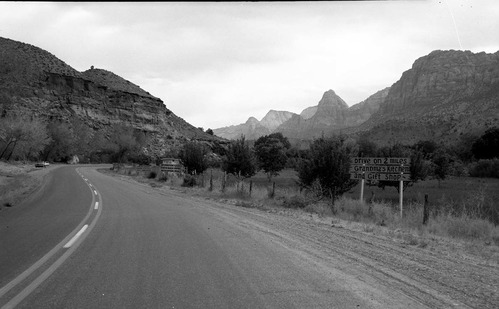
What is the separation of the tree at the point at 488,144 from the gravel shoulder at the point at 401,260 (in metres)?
69.1

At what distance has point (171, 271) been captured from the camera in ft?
21.9

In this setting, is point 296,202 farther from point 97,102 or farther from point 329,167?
point 97,102

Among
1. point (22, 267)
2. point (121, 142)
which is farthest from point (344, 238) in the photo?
point (121, 142)

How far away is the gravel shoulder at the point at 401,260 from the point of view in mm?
5938

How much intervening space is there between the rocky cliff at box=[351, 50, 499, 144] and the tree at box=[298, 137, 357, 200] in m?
63.8

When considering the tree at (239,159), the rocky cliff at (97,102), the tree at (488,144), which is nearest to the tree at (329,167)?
the tree at (239,159)

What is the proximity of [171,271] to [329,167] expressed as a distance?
50.4ft

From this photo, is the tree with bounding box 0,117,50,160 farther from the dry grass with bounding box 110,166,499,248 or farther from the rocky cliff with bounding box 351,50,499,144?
the rocky cliff with bounding box 351,50,499,144

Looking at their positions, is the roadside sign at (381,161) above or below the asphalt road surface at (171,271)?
above

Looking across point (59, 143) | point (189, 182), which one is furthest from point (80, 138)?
point (189, 182)

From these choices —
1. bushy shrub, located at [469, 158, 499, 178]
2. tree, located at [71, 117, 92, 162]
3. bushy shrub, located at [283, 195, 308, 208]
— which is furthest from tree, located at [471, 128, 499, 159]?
tree, located at [71, 117, 92, 162]

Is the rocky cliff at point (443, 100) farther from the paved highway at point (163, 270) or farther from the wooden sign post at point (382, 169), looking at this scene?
the paved highway at point (163, 270)

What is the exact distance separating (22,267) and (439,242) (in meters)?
9.72

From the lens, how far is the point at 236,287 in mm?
5828
